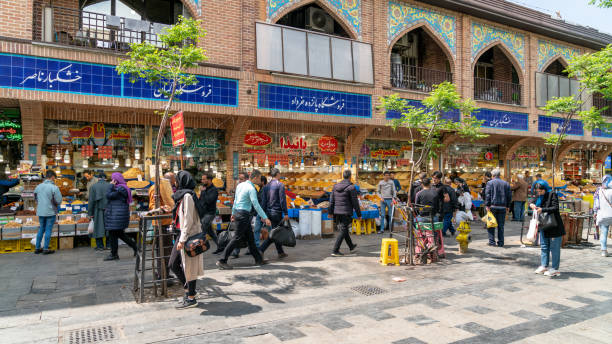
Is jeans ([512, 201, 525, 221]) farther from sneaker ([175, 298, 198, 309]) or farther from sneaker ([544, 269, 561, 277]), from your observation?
sneaker ([175, 298, 198, 309])

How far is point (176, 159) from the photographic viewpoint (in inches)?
487

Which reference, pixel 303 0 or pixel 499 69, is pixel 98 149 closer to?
pixel 303 0

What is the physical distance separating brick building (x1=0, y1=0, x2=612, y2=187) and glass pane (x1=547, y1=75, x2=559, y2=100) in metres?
0.05

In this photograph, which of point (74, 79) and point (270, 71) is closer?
point (74, 79)

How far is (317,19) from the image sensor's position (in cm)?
1419

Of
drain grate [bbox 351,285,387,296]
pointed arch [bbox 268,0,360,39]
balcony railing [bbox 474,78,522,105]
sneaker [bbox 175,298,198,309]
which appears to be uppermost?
pointed arch [bbox 268,0,360,39]

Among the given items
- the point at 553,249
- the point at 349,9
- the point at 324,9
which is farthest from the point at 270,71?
the point at 553,249

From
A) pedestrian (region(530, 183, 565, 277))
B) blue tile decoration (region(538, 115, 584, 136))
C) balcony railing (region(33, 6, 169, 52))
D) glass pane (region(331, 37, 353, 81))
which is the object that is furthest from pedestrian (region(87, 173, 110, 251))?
blue tile decoration (region(538, 115, 584, 136))

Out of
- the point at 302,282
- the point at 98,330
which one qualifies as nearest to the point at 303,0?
the point at 302,282

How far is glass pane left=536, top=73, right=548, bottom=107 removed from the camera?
18203 millimetres

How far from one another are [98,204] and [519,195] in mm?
13630

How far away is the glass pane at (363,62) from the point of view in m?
13.5

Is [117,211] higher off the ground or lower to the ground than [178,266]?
higher

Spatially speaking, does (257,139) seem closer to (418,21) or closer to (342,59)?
(342,59)
